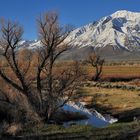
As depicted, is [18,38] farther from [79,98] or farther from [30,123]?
[79,98]

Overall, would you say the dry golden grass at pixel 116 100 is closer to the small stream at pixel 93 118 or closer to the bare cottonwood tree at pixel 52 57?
the small stream at pixel 93 118

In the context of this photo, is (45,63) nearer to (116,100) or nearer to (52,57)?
(52,57)

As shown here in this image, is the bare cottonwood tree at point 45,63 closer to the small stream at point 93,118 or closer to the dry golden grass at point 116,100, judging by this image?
the small stream at point 93,118

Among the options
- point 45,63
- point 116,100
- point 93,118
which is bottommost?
point 93,118

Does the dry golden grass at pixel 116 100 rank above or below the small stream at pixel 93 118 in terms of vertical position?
above

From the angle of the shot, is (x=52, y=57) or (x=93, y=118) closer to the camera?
(x=52, y=57)

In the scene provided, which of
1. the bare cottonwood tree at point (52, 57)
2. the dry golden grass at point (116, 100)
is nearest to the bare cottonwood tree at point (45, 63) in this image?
the bare cottonwood tree at point (52, 57)

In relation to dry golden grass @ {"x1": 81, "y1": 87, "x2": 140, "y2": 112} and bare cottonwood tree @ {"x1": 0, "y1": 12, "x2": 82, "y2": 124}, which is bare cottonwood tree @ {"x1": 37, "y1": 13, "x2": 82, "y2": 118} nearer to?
bare cottonwood tree @ {"x1": 0, "y1": 12, "x2": 82, "y2": 124}

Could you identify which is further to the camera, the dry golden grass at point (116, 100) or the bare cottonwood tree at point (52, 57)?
the dry golden grass at point (116, 100)

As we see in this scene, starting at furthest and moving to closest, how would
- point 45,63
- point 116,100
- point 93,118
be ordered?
point 116,100 → point 93,118 → point 45,63

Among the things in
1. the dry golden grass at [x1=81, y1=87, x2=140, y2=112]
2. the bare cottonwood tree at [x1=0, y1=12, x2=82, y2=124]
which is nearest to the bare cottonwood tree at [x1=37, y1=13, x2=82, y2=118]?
the bare cottonwood tree at [x1=0, y1=12, x2=82, y2=124]

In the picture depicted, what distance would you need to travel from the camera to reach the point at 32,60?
126ft

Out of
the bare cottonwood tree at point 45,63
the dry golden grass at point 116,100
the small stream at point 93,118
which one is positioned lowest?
the small stream at point 93,118

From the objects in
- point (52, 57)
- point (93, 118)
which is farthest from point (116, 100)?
point (52, 57)
